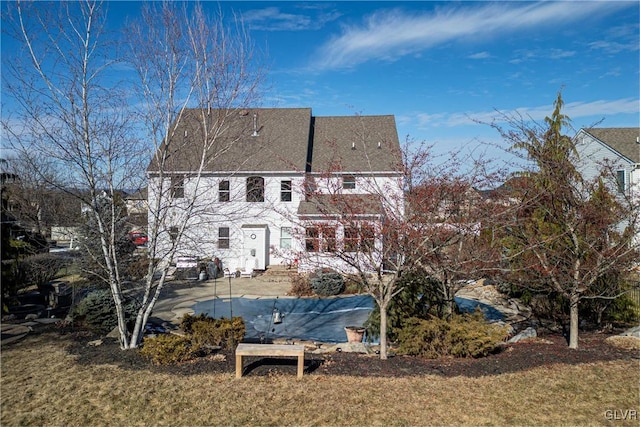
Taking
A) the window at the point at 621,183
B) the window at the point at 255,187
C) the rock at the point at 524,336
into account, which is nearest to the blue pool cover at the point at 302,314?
the rock at the point at 524,336

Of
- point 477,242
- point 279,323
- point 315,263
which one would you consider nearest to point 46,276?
point 279,323

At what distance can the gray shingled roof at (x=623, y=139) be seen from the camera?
80.9ft

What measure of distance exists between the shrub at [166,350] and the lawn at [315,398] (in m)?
0.42

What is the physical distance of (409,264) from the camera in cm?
764

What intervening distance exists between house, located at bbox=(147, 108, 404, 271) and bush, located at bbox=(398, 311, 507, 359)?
186cm

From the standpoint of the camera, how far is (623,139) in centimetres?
2630

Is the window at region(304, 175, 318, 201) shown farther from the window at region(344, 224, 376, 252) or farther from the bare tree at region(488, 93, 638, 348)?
the bare tree at region(488, 93, 638, 348)

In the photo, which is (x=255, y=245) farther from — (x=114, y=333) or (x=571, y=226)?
(x=571, y=226)

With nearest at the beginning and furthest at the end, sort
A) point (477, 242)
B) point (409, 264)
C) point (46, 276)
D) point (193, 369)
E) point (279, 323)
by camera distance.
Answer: point (193, 369)
point (409, 264)
point (477, 242)
point (279, 323)
point (46, 276)

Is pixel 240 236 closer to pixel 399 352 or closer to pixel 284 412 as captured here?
pixel 399 352

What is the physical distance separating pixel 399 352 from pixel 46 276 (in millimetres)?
11860

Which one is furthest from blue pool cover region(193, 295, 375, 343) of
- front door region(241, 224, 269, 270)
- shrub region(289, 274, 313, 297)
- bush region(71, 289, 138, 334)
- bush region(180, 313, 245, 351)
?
front door region(241, 224, 269, 270)

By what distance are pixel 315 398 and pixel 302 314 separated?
289 inches

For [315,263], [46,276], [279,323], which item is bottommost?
[279,323]
